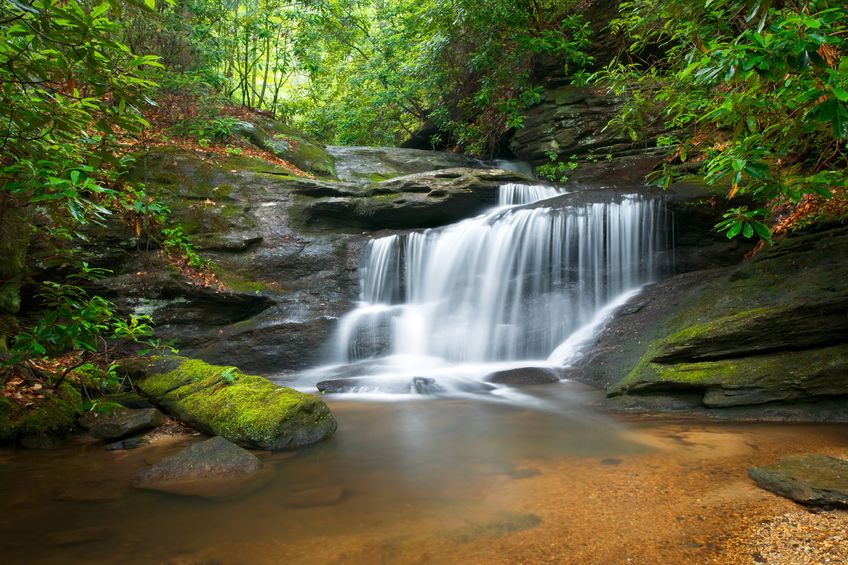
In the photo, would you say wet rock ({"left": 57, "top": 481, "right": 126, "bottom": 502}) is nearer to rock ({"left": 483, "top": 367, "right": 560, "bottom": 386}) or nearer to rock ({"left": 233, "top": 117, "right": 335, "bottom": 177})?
rock ({"left": 483, "top": 367, "right": 560, "bottom": 386})

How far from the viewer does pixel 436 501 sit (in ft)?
10.1

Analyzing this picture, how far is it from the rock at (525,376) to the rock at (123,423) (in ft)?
14.0

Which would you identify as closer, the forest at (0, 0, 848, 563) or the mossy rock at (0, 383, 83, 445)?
the forest at (0, 0, 848, 563)

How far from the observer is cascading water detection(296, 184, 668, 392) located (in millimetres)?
8414

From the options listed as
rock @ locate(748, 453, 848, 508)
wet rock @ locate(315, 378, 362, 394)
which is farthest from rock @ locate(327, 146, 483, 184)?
rock @ locate(748, 453, 848, 508)

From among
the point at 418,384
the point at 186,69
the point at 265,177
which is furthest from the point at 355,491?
the point at 186,69

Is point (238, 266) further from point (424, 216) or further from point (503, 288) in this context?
point (503, 288)

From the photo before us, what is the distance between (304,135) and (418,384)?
437 inches

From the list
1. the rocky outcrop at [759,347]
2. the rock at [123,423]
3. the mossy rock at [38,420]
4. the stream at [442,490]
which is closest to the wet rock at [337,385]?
the stream at [442,490]

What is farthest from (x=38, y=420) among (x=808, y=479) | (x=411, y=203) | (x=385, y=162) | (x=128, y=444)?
(x=385, y=162)

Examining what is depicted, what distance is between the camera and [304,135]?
15352 millimetres

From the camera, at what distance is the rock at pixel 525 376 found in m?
6.89

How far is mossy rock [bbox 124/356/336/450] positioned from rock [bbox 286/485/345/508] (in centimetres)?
98

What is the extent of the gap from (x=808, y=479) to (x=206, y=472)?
3.72 m
